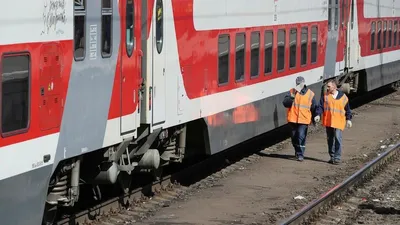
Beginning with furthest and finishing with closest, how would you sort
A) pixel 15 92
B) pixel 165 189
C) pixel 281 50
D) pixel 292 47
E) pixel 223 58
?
pixel 292 47
pixel 281 50
pixel 223 58
pixel 165 189
pixel 15 92

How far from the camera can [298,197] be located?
45.4ft

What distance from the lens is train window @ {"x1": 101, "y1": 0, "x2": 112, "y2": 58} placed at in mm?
10039

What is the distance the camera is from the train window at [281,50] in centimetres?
1748

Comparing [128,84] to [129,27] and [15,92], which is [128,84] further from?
[15,92]

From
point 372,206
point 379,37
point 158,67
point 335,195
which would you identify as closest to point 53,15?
point 158,67

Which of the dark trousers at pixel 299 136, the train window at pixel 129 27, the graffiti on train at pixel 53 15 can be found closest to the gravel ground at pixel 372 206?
the dark trousers at pixel 299 136

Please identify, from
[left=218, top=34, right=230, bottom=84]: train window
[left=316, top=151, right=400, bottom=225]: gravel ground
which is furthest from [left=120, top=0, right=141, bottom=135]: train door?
[left=218, top=34, right=230, bottom=84]: train window

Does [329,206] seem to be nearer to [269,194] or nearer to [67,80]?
[269,194]

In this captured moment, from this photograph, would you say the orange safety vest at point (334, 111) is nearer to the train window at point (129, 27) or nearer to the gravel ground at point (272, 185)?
the gravel ground at point (272, 185)

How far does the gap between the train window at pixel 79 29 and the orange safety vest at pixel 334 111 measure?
7990mm

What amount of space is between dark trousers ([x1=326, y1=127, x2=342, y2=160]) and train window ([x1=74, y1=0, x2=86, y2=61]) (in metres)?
8.23

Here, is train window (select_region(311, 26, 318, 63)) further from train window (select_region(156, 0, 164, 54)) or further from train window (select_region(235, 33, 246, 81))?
train window (select_region(156, 0, 164, 54))

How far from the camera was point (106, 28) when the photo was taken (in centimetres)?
1012

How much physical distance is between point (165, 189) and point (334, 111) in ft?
13.2
